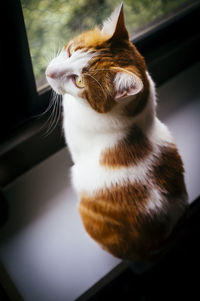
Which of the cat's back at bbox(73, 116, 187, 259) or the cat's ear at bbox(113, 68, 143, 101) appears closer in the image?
the cat's ear at bbox(113, 68, 143, 101)

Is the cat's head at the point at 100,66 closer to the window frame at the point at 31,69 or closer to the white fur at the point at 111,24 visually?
the white fur at the point at 111,24

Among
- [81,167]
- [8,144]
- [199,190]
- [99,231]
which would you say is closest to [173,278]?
[199,190]

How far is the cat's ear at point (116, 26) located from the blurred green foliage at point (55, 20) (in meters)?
0.11

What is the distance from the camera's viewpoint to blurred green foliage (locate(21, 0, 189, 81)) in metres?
0.69

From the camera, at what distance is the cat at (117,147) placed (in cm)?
60

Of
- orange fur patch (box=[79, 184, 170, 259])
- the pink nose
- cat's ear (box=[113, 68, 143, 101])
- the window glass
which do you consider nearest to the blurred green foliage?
the window glass

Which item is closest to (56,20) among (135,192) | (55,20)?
(55,20)

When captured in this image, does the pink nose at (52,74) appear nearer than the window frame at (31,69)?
Yes

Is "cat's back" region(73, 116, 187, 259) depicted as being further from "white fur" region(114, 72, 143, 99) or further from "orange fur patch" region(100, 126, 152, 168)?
"white fur" region(114, 72, 143, 99)

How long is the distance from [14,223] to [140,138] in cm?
53

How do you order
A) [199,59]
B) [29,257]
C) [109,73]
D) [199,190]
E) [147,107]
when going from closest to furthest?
[109,73]
[147,107]
[29,257]
[199,190]
[199,59]

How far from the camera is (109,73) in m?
0.58

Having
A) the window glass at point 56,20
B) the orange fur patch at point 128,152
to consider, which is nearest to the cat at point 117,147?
the orange fur patch at point 128,152

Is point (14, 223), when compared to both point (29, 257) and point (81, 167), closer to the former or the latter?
point (29, 257)
